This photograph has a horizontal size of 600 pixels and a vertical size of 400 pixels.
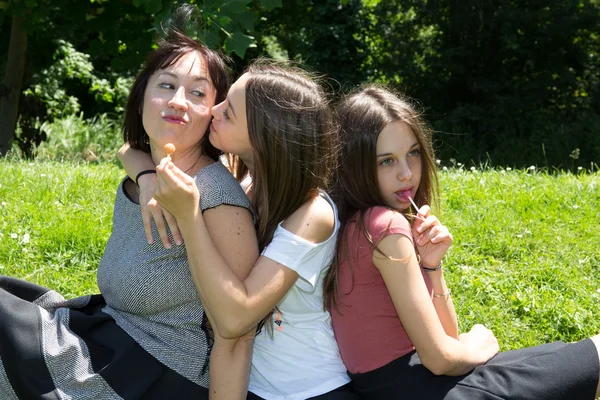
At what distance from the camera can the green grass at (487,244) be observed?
3762 millimetres

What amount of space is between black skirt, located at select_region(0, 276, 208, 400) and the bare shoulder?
585 mm

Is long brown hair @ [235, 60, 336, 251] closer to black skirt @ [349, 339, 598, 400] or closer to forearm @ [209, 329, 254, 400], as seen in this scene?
forearm @ [209, 329, 254, 400]

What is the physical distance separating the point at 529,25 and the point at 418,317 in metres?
13.9

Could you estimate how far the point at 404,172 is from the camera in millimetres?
2572

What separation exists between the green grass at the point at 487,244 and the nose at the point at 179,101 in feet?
5.47

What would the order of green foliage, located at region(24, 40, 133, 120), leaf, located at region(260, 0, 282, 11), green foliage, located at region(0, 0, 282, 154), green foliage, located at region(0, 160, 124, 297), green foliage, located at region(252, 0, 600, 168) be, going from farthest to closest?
green foliage, located at region(252, 0, 600, 168) → green foliage, located at region(24, 40, 133, 120) → leaf, located at region(260, 0, 282, 11) → green foliage, located at region(0, 0, 282, 154) → green foliage, located at region(0, 160, 124, 297)

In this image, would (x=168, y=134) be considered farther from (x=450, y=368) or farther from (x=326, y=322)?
(x=450, y=368)

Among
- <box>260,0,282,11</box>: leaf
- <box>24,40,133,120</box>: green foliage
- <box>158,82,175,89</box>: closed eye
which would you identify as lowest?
<box>24,40,133,120</box>: green foliage

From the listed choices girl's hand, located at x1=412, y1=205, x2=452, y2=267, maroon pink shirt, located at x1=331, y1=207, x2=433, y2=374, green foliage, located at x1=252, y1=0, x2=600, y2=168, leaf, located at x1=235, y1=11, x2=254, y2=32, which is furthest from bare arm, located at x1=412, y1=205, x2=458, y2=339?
green foliage, located at x1=252, y1=0, x2=600, y2=168

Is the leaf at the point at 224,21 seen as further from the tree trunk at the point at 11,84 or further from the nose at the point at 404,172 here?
the tree trunk at the point at 11,84

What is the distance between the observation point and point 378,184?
Result: 2566 millimetres

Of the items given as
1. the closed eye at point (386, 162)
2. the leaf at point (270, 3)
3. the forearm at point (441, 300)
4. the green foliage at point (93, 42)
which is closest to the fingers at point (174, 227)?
the closed eye at point (386, 162)

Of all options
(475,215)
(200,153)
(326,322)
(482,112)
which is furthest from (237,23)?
A: (482,112)

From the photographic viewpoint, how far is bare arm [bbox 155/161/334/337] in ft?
7.19
